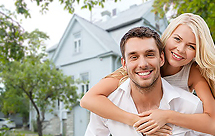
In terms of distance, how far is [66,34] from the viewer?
14344 mm

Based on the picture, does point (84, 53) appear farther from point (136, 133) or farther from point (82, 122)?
point (136, 133)

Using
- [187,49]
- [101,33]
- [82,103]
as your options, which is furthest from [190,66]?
[101,33]

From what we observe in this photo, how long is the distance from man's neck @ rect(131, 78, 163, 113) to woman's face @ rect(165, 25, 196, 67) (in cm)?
22

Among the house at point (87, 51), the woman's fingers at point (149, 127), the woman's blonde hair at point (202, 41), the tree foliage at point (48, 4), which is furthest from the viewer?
the house at point (87, 51)

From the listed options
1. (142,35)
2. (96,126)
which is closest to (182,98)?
(142,35)

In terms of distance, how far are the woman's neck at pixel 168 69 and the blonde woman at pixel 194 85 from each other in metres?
0.03

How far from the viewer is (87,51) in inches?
514

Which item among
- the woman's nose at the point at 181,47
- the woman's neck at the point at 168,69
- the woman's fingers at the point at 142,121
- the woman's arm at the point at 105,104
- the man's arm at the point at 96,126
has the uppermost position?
the woman's nose at the point at 181,47

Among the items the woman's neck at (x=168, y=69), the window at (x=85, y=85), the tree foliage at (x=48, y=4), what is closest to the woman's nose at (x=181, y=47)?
the woman's neck at (x=168, y=69)

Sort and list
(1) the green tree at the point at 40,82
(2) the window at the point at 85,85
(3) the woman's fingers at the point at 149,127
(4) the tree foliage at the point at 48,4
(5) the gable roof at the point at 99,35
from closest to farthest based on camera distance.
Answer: (3) the woman's fingers at the point at 149,127
(4) the tree foliage at the point at 48,4
(1) the green tree at the point at 40,82
(5) the gable roof at the point at 99,35
(2) the window at the point at 85,85

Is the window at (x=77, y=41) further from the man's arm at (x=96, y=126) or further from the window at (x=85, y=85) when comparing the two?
the man's arm at (x=96, y=126)

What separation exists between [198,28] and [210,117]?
68 centimetres

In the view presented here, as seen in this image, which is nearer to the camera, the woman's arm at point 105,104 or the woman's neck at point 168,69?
the woman's arm at point 105,104

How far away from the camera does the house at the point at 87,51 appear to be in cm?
1209
